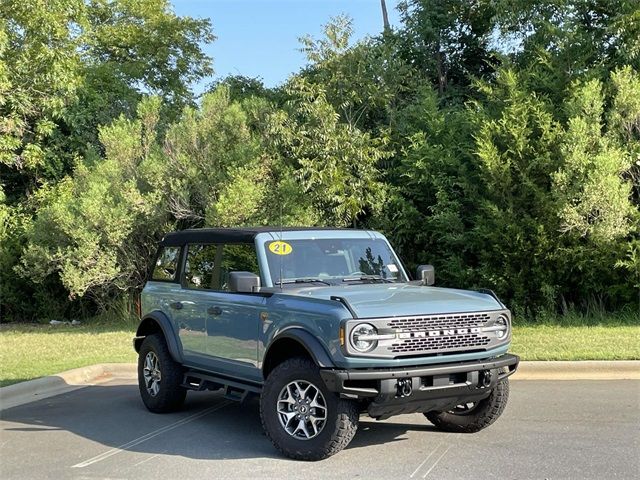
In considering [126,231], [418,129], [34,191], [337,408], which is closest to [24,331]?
[126,231]

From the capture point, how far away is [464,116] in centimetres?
1532

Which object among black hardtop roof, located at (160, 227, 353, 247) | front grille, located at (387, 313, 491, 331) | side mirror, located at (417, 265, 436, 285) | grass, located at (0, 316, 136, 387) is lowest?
grass, located at (0, 316, 136, 387)

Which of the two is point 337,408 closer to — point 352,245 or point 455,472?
point 455,472

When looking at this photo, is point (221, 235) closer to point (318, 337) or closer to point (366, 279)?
point (366, 279)

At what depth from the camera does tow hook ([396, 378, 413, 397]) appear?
17.7 ft

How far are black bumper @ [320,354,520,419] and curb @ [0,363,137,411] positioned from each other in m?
5.22

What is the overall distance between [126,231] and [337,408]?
1120 cm

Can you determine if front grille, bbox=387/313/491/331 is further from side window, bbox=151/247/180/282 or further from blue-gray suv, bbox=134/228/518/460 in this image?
side window, bbox=151/247/180/282

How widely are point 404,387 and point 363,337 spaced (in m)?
0.50

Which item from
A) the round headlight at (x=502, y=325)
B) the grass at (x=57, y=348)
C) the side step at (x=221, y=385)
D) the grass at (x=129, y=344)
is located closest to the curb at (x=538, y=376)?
the grass at (x=129, y=344)

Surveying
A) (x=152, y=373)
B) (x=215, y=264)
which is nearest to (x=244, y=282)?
(x=215, y=264)

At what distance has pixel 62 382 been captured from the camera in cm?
988

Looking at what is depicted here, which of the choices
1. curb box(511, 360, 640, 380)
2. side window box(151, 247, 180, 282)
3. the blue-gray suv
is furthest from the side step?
curb box(511, 360, 640, 380)

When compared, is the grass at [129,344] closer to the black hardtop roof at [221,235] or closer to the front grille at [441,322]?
the black hardtop roof at [221,235]
